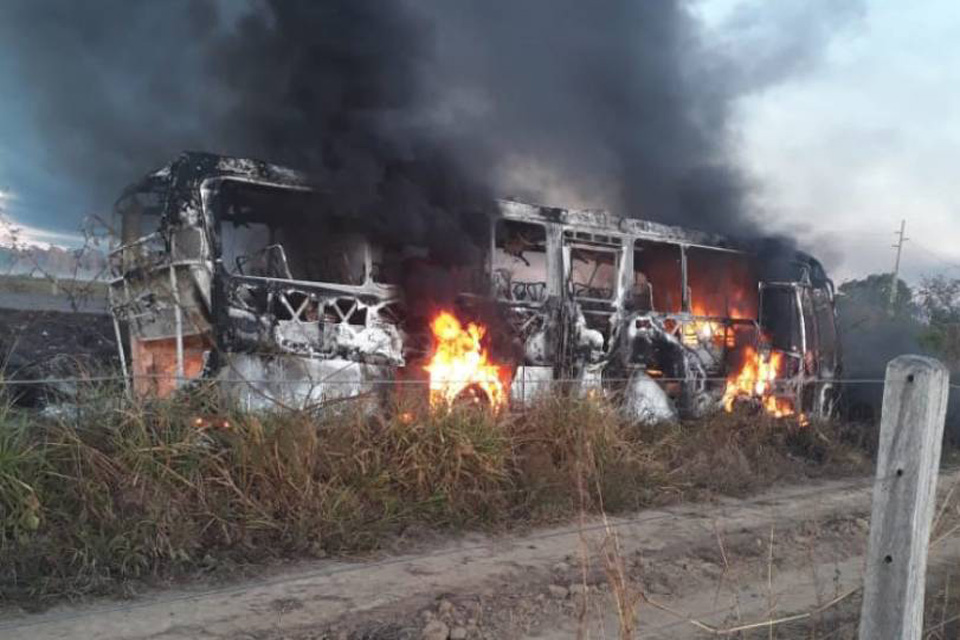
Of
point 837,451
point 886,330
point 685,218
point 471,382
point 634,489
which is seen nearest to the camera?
point 634,489

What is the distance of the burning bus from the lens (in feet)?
20.1

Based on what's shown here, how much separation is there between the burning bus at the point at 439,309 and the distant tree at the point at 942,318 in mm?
5616

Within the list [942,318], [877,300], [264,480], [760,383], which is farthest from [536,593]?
[877,300]

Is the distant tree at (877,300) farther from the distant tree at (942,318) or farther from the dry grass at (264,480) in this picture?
the dry grass at (264,480)

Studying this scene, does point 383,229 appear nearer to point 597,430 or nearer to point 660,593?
point 597,430

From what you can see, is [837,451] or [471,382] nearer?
[471,382]

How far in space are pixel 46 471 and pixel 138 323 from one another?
2.46 m

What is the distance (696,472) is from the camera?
740 centimetres

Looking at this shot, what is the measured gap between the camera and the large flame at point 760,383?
9.69 m

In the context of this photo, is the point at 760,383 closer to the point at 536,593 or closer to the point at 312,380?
the point at 312,380

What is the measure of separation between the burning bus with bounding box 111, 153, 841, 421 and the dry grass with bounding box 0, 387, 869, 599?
15.7 inches

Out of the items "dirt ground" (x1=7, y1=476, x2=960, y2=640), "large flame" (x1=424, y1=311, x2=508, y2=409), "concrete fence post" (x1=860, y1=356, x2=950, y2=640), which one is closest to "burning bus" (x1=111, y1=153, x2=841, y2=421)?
"large flame" (x1=424, y1=311, x2=508, y2=409)

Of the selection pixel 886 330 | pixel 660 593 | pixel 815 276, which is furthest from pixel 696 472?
pixel 886 330

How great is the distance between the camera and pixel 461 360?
7398 millimetres
